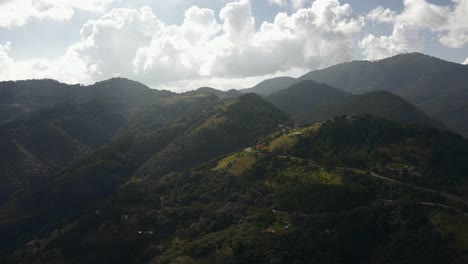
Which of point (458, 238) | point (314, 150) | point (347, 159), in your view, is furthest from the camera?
point (314, 150)

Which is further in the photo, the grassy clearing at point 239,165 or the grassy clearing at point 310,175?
the grassy clearing at point 239,165

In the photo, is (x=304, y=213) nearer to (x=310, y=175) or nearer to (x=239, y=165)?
(x=310, y=175)

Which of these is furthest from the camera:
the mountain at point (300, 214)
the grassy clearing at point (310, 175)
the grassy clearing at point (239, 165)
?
the grassy clearing at point (239, 165)

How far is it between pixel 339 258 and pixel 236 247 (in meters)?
30.6

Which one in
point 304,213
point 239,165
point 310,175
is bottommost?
point 304,213

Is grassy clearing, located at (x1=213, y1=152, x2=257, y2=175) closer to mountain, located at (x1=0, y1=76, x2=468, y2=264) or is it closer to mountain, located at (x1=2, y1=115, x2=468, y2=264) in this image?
mountain, located at (x1=2, y1=115, x2=468, y2=264)

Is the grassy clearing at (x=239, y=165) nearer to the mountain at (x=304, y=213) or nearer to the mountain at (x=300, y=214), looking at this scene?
the mountain at (x=300, y=214)

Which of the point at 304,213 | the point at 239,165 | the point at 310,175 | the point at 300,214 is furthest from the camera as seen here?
the point at 239,165

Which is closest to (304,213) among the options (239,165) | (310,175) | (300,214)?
(300,214)

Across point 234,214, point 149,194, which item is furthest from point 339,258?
point 149,194

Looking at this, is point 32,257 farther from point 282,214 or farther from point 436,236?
point 436,236

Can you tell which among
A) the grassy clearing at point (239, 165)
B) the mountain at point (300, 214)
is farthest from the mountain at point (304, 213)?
the grassy clearing at point (239, 165)

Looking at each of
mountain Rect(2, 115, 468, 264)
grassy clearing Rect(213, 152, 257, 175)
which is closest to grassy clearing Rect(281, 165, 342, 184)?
mountain Rect(2, 115, 468, 264)

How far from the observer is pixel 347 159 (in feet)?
587
